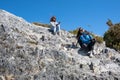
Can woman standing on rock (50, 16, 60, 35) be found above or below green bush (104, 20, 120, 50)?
below

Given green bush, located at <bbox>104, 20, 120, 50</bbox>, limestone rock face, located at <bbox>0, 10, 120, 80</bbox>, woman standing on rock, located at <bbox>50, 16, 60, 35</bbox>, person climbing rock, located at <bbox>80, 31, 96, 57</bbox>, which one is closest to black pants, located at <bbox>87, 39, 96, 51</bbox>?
person climbing rock, located at <bbox>80, 31, 96, 57</bbox>

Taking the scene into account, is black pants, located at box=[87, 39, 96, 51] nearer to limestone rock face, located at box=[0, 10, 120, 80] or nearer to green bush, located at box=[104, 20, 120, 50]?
limestone rock face, located at box=[0, 10, 120, 80]

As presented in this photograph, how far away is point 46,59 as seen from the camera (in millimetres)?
21203

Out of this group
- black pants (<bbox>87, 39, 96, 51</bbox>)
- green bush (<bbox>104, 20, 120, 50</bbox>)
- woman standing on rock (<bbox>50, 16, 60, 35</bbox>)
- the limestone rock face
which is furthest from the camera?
green bush (<bbox>104, 20, 120, 50</bbox>)

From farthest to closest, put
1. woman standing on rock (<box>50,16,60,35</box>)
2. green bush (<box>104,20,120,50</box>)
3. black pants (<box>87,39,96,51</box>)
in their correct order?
green bush (<box>104,20,120,50</box>), woman standing on rock (<box>50,16,60,35</box>), black pants (<box>87,39,96,51</box>)

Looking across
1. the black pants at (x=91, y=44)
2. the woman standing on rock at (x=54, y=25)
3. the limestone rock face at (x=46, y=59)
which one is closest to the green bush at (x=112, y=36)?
the woman standing on rock at (x=54, y=25)

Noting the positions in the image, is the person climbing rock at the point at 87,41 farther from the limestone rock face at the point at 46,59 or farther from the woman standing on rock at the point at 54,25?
the woman standing on rock at the point at 54,25

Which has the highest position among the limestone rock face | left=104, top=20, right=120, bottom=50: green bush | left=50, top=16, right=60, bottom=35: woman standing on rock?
left=104, top=20, right=120, bottom=50: green bush

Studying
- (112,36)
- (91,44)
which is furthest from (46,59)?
(112,36)

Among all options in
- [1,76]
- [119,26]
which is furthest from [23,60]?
[119,26]

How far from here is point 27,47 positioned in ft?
71.8

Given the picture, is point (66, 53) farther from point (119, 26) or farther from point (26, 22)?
point (119, 26)

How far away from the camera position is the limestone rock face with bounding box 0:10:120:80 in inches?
790

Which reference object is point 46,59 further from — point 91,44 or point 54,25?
point 54,25
